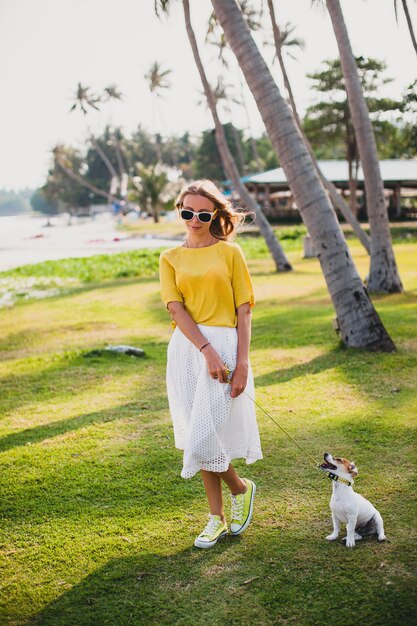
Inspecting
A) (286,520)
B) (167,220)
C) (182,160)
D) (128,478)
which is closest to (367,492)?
(286,520)

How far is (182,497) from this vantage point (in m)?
4.87

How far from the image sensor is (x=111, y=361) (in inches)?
369

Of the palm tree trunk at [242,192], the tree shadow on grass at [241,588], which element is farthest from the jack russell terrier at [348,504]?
the palm tree trunk at [242,192]

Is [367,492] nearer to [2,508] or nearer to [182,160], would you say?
[2,508]

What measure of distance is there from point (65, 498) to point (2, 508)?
1.48 ft

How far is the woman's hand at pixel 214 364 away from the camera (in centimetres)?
375

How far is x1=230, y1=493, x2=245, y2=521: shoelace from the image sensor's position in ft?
13.7

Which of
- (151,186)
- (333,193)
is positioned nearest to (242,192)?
(333,193)

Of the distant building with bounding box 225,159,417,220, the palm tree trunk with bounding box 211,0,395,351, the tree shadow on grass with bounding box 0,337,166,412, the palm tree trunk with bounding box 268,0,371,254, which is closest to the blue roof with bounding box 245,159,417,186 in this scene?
the distant building with bounding box 225,159,417,220

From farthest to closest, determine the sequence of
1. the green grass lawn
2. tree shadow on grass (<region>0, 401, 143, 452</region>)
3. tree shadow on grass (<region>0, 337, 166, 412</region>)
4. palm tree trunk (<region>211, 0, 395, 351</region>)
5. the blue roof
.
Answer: the blue roof, palm tree trunk (<region>211, 0, 395, 351</region>), tree shadow on grass (<region>0, 337, 166, 412</region>), tree shadow on grass (<region>0, 401, 143, 452</region>), the green grass lawn

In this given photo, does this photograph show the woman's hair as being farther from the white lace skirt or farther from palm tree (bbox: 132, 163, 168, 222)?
palm tree (bbox: 132, 163, 168, 222)

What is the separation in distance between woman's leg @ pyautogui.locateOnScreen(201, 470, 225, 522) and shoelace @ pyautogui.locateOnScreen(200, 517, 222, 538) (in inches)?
1.9

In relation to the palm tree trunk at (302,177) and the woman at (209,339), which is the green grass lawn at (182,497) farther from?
the palm tree trunk at (302,177)

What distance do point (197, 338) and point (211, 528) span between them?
3.98 ft
